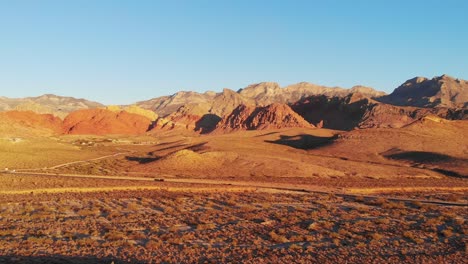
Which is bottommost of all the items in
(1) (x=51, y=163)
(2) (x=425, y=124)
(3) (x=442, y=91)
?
(1) (x=51, y=163)

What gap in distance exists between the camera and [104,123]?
503 feet

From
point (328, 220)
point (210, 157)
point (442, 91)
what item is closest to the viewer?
point (328, 220)

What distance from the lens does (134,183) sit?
39.7 metres

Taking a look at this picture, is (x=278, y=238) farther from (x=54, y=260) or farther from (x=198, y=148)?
(x=198, y=148)

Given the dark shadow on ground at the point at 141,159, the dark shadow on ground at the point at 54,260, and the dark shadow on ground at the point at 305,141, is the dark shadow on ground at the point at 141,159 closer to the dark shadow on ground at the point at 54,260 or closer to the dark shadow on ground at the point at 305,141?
the dark shadow on ground at the point at 305,141

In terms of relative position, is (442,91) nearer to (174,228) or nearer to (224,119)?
(224,119)

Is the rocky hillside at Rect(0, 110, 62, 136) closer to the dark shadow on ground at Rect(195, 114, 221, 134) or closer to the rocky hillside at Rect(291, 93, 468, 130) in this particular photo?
the dark shadow on ground at Rect(195, 114, 221, 134)

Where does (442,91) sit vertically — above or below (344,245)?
above

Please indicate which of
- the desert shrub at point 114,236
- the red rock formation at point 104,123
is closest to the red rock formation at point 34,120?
the red rock formation at point 104,123

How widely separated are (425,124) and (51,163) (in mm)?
65522

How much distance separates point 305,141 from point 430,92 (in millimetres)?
107928

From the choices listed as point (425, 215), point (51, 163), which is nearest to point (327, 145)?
point (51, 163)

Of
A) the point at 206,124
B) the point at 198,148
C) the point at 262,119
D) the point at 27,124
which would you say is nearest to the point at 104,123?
the point at 27,124

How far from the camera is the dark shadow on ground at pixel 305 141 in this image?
3226 inches
